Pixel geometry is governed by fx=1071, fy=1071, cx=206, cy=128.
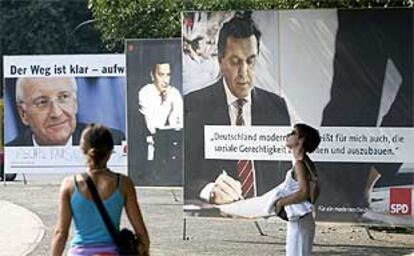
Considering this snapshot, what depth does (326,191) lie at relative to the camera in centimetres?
1252

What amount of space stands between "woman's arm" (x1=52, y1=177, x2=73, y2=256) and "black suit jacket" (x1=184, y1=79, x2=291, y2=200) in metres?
6.53

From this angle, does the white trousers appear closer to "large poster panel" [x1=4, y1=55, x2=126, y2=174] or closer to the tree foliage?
the tree foliage

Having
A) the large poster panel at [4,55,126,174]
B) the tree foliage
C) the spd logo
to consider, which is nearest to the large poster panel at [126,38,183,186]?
the tree foliage

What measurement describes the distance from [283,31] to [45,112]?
1095 cm

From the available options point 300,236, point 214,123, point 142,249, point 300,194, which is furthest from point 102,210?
point 214,123

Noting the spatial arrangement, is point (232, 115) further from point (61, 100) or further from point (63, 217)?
point (61, 100)

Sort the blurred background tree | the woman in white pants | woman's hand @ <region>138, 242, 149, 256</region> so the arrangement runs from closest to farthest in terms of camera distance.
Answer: woman's hand @ <region>138, 242, 149, 256</region>
the woman in white pants
the blurred background tree

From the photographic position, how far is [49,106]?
22484 mm

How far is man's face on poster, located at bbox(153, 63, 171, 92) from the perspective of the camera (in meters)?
18.0

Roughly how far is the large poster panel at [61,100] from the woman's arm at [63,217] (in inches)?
622

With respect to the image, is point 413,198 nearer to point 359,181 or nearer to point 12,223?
point 359,181

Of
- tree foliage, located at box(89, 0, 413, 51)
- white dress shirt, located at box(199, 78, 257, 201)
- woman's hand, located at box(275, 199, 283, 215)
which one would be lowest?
woman's hand, located at box(275, 199, 283, 215)

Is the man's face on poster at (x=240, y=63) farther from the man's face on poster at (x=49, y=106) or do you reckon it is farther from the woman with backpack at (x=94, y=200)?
the man's face on poster at (x=49, y=106)

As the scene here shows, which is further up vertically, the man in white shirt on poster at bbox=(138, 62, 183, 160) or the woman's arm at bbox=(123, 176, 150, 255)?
the man in white shirt on poster at bbox=(138, 62, 183, 160)
